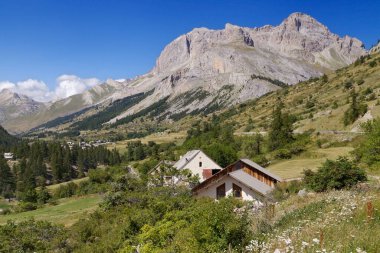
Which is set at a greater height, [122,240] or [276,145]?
[276,145]

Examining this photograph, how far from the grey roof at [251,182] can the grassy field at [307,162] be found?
9.64m

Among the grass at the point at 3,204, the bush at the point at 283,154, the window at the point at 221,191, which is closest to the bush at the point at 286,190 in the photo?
the window at the point at 221,191

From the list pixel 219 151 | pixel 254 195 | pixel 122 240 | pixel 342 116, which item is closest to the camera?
pixel 122 240

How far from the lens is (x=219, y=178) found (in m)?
50.0

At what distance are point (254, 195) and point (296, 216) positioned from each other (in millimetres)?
30409

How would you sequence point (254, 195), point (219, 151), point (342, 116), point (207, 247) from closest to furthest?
point (207, 247), point (254, 195), point (219, 151), point (342, 116)

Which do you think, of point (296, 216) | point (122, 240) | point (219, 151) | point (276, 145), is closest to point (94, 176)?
point (219, 151)

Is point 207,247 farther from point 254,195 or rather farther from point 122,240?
point 254,195

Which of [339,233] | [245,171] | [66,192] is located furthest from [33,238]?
[66,192]

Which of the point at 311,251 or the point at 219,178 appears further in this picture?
the point at 219,178

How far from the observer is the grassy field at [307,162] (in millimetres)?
64625

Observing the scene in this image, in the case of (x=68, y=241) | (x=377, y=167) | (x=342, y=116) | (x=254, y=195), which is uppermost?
(x=342, y=116)

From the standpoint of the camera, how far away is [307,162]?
231 ft

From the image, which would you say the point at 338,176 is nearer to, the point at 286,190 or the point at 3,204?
the point at 286,190
